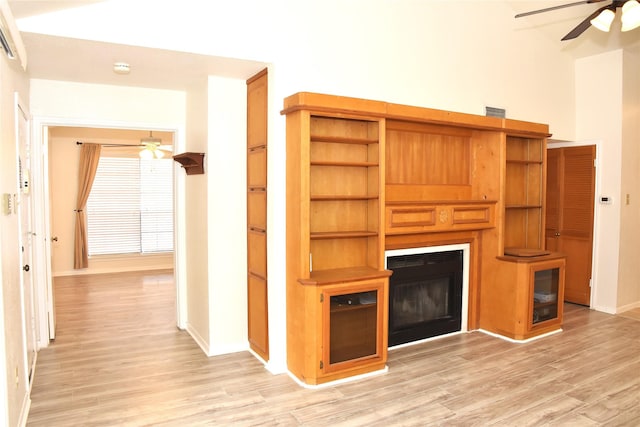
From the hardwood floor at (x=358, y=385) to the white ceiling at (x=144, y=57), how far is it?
2558mm

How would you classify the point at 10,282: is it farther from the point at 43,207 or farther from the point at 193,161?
the point at 43,207

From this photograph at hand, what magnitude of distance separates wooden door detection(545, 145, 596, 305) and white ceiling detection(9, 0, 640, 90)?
1.47 meters

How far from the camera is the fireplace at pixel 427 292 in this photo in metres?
4.31

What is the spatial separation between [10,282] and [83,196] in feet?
20.2

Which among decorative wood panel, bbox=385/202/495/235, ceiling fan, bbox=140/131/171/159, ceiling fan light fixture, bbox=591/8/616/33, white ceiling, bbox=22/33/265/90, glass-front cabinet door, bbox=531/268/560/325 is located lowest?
glass-front cabinet door, bbox=531/268/560/325

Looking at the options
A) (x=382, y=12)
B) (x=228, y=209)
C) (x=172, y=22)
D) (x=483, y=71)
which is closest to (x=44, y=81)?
(x=172, y=22)

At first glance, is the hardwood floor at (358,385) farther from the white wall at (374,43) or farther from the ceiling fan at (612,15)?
the ceiling fan at (612,15)

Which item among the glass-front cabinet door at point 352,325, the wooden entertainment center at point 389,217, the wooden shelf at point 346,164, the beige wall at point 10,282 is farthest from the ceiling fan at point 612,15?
the beige wall at point 10,282

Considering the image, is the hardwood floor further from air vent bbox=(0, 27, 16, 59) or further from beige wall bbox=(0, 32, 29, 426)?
air vent bbox=(0, 27, 16, 59)

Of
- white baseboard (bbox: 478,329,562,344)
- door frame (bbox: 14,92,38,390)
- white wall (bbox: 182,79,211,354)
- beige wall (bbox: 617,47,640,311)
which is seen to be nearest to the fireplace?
white baseboard (bbox: 478,329,562,344)

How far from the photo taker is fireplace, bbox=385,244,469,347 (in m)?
4.31

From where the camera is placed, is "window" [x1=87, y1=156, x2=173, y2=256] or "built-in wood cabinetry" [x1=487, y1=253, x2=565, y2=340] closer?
"built-in wood cabinetry" [x1=487, y1=253, x2=565, y2=340]

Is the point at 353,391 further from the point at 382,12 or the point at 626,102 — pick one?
the point at 626,102

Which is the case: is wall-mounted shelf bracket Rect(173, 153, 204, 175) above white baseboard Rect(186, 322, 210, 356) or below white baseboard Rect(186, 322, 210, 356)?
above
